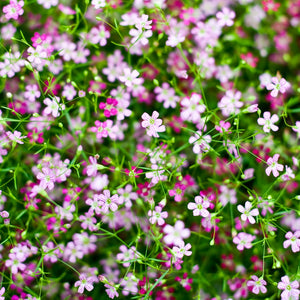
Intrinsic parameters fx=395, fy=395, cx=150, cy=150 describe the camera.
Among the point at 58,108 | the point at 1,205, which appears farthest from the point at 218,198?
the point at 1,205

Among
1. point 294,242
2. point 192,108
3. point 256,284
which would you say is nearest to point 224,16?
point 192,108

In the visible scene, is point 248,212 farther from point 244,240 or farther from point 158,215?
point 158,215

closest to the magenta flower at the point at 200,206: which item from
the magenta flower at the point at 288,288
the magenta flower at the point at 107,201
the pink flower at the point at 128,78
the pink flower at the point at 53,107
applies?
the magenta flower at the point at 107,201

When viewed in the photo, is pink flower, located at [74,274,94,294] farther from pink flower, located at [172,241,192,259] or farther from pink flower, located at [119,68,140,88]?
pink flower, located at [119,68,140,88]

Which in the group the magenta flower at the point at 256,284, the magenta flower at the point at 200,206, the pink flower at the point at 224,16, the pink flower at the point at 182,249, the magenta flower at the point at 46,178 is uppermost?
the pink flower at the point at 224,16

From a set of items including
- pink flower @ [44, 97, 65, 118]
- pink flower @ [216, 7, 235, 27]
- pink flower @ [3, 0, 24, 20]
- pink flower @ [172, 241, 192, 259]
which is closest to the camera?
pink flower @ [172, 241, 192, 259]

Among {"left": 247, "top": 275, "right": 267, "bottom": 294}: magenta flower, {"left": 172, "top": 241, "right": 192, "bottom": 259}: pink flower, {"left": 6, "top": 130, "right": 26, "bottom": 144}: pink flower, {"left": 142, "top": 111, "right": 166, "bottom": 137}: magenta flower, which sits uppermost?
{"left": 6, "top": 130, "right": 26, "bottom": 144}: pink flower

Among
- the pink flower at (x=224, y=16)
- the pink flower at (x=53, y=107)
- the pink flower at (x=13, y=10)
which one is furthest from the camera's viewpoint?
the pink flower at (x=224, y=16)

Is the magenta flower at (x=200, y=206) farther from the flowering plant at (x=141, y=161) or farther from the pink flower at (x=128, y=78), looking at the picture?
the pink flower at (x=128, y=78)

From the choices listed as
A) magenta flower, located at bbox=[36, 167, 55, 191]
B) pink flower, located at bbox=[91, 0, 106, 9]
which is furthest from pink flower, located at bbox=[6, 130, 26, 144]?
pink flower, located at bbox=[91, 0, 106, 9]
